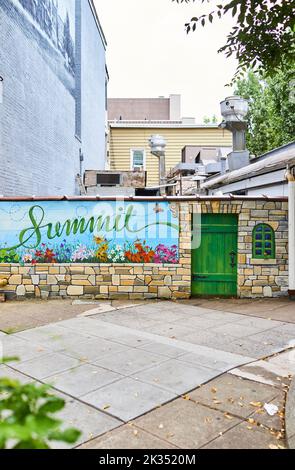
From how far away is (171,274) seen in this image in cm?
901

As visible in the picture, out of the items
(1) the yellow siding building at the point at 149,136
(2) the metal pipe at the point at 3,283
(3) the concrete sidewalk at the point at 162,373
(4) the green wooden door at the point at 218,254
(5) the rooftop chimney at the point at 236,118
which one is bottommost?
Answer: (3) the concrete sidewalk at the point at 162,373

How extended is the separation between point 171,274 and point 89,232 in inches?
83.8

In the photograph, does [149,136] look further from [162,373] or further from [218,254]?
[162,373]

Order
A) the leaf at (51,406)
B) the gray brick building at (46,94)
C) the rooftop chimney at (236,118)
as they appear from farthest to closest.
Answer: the rooftop chimney at (236,118)
the gray brick building at (46,94)
the leaf at (51,406)

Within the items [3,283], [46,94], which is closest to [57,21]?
[46,94]

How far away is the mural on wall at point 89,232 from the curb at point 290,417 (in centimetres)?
516

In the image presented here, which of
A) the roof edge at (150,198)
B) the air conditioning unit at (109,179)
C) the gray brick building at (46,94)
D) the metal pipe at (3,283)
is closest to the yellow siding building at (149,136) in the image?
the gray brick building at (46,94)

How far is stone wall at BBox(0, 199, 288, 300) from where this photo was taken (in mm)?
8969

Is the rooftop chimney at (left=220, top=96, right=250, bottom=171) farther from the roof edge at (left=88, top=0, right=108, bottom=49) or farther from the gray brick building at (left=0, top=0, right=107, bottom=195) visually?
the roof edge at (left=88, top=0, right=108, bottom=49)

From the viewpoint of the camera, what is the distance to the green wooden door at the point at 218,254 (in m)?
9.07

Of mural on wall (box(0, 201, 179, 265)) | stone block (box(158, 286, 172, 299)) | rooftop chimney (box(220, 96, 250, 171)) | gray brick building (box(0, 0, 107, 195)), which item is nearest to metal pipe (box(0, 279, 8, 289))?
mural on wall (box(0, 201, 179, 265))

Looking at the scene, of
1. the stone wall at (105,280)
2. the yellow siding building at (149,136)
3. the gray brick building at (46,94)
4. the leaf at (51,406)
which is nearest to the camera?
the leaf at (51,406)

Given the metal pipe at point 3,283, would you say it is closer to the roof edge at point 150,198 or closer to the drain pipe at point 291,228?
the roof edge at point 150,198

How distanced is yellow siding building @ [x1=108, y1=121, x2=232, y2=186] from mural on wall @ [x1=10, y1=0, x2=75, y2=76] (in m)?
7.70
